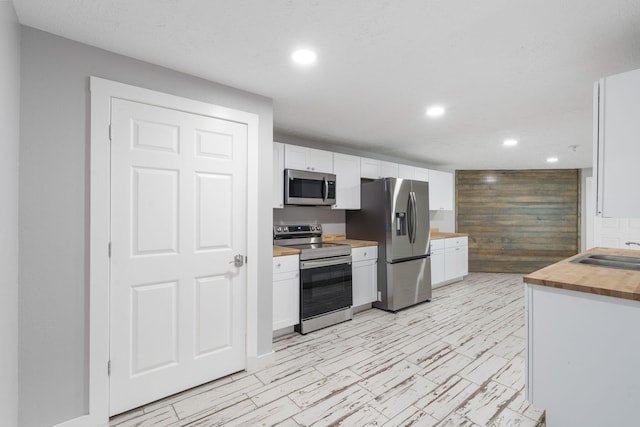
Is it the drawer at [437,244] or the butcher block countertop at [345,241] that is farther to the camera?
the drawer at [437,244]

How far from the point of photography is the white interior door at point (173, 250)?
6.14 feet

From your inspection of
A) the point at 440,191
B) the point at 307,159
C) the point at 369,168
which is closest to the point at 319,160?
the point at 307,159

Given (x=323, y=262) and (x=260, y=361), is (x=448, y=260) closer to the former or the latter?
(x=323, y=262)

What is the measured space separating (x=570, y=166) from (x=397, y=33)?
→ 246 inches

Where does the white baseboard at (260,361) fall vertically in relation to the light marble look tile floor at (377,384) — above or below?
above

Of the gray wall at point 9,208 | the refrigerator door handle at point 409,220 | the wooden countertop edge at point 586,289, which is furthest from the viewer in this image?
the refrigerator door handle at point 409,220

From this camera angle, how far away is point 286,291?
3.01m

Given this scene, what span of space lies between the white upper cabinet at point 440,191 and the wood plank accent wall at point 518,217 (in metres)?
0.81

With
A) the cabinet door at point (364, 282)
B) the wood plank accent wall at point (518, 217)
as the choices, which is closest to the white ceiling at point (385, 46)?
the cabinet door at point (364, 282)

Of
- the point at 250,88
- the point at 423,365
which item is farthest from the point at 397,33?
the point at 423,365

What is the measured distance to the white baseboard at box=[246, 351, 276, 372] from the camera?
2.40 metres

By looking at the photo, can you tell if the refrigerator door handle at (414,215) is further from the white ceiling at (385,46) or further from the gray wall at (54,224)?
the gray wall at (54,224)

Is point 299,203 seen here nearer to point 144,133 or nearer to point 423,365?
point 144,133

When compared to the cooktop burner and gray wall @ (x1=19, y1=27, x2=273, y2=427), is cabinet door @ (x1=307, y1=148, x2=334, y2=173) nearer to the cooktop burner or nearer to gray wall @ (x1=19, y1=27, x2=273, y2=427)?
the cooktop burner
